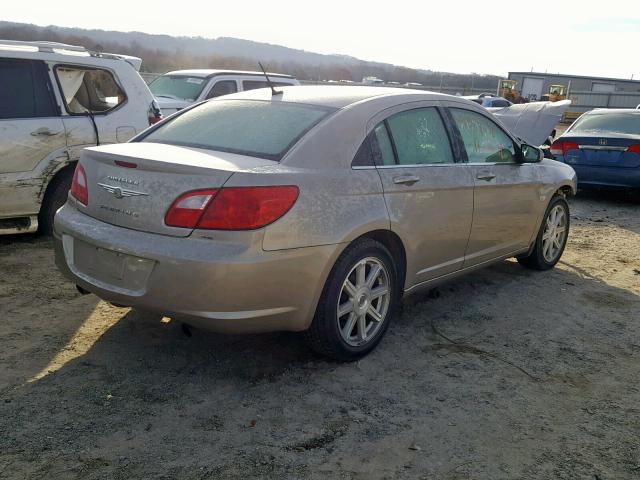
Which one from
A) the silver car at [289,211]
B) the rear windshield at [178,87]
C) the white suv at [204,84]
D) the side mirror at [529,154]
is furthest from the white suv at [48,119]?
the rear windshield at [178,87]

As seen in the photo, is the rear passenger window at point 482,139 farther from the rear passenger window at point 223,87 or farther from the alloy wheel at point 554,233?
the rear passenger window at point 223,87

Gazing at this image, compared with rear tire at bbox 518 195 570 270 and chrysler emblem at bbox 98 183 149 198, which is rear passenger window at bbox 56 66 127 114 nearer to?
chrysler emblem at bbox 98 183 149 198

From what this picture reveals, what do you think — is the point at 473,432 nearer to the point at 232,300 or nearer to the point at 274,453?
the point at 274,453

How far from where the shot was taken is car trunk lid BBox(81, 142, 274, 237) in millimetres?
Answer: 3217

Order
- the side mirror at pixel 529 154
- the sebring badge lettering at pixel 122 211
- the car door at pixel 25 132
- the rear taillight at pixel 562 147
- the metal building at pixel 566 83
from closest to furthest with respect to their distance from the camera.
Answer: the sebring badge lettering at pixel 122 211
the side mirror at pixel 529 154
the car door at pixel 25 132
the rear taillight at pixel 562 147
the metal building at pixel 566 83

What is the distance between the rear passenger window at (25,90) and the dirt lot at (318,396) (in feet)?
5.33

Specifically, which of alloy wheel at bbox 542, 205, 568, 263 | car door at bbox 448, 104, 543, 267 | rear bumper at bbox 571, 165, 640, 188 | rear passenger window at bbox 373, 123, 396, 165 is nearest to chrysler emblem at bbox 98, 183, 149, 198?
rear passenger window at bbox 373, 123, 396, 165

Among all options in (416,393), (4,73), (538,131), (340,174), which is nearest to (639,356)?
(416,393)

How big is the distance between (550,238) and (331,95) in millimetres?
2915

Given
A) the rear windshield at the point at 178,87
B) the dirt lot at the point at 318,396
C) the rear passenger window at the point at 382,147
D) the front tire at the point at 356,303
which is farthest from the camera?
the rear windshield at the point at 178,87

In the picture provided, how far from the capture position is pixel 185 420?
3.08 metres

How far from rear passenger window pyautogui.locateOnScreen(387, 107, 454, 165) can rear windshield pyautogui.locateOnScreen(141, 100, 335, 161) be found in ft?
1.72

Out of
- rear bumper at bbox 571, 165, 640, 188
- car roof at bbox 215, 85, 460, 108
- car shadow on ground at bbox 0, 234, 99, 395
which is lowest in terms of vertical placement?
car shadow on ground at bbox 0, 234, 99, 395

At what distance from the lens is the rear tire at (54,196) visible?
590 centimetres
